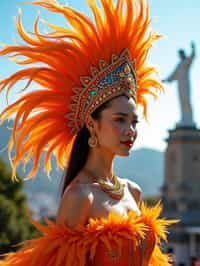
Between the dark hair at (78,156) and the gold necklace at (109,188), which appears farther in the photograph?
the dark hair at (78,156)

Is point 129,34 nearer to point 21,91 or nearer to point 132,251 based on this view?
point 21,91

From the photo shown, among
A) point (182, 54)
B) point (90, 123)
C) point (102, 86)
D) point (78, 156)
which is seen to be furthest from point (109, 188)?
point (182, 54)

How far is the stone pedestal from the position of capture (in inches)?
990

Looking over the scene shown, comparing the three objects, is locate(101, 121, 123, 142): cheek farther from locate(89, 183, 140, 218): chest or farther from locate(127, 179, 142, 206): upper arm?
locate(127, 179, 142, 206): upper arm

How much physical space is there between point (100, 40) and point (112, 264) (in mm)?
1285

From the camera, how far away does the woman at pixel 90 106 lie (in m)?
3.54

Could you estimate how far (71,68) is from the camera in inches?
142

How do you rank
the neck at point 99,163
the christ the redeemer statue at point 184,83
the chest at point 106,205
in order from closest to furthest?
the chest at point 106,205 < the neck at point 99,163 < the christ the redeemer statue at point 184,83

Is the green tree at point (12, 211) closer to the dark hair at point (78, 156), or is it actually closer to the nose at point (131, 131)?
the dark hair at point (78, 156)

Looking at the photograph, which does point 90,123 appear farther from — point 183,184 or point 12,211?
point 183,184

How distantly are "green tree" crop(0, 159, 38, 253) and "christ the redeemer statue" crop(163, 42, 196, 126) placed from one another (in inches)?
310

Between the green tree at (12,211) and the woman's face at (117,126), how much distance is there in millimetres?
15756

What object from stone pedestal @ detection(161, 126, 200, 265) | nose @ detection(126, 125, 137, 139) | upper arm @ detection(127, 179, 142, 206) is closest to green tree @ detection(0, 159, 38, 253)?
stone pedestal @ detection(161, 126, 200, 265)

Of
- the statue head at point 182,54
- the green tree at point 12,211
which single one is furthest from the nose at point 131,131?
the statue head at point 182,54
